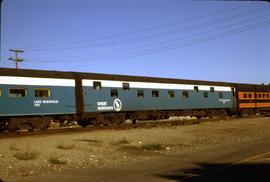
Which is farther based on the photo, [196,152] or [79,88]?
[79,88]

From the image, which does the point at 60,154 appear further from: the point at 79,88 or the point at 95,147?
the point at 79,88

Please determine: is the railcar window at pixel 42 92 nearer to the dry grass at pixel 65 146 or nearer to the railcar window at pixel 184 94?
the dry grass at pixel 65 146

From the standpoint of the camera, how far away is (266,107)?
49.8m

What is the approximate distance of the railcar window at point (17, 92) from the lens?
2327 cm

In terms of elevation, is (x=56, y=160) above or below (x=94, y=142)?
below

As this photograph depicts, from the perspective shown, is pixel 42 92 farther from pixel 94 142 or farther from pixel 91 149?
pixel 91 149

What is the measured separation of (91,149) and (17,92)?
793 centimetres

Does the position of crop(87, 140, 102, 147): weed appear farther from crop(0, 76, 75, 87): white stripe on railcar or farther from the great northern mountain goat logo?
the great northern mountain goat logo

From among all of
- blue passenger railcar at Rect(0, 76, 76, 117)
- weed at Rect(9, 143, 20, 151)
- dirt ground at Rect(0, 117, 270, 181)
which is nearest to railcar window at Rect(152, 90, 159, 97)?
dirt ground at Rect(0, 117, 270, 181)

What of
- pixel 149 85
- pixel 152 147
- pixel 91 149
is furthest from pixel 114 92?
pixel 91 149

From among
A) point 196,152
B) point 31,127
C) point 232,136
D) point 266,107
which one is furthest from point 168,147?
point 266,107

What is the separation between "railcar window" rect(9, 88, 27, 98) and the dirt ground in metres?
3.87

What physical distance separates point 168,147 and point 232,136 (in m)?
6.77

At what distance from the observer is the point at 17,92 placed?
23625 millimetres
